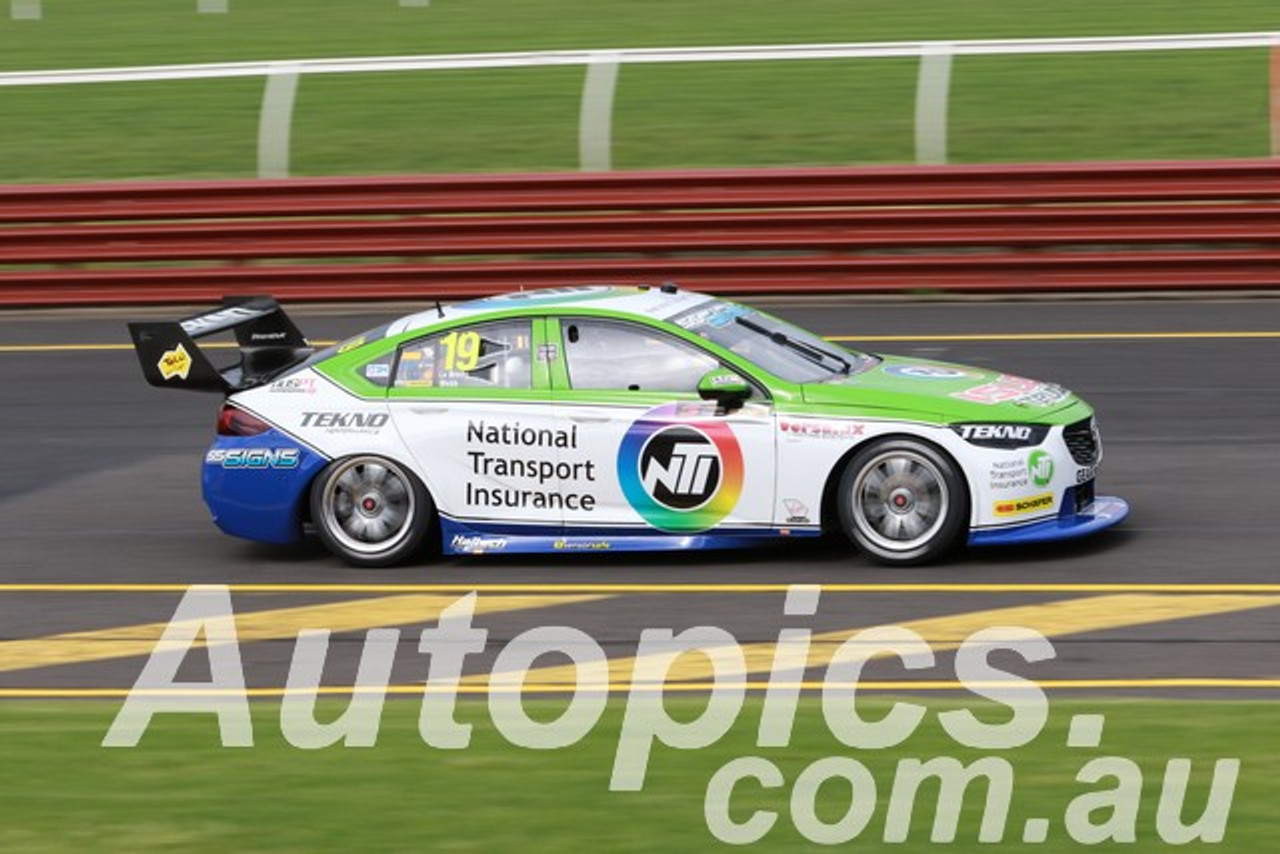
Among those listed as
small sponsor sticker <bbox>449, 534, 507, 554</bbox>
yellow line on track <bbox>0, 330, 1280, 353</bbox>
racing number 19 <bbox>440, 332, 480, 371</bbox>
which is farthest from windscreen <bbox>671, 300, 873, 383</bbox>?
yellow line on track <bbox>0, 330, 1280, 353</bbox>

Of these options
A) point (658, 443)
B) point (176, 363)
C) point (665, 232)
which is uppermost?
point (665, 232)

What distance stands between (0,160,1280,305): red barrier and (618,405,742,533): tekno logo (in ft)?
25.3

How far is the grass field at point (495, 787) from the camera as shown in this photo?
7.69 meters

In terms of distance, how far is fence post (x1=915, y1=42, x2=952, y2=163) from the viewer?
66.5 ft

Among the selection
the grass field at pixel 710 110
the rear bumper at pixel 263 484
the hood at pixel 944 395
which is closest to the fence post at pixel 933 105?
the grass field at pixel 710 110

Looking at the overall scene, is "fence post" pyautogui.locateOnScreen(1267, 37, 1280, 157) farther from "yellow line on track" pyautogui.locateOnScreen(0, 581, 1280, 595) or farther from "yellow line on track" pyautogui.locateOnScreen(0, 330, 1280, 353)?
Answer: "yellow line on track" pyautogui.locateOnScreen(0, 581, 1280, 595)

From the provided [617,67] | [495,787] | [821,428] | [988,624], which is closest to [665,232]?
[617,67]

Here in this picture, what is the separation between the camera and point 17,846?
7.78 metres

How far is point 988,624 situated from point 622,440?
223 centimetres

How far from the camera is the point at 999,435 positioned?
11859 millimetres

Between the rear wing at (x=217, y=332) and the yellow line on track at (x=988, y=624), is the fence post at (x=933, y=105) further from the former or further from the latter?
the yellow line on track at (x=988, y=624)

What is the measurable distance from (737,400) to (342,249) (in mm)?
8993

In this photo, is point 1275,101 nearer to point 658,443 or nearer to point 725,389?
point 725,389

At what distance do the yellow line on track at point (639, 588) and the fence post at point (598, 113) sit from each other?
9052mm
